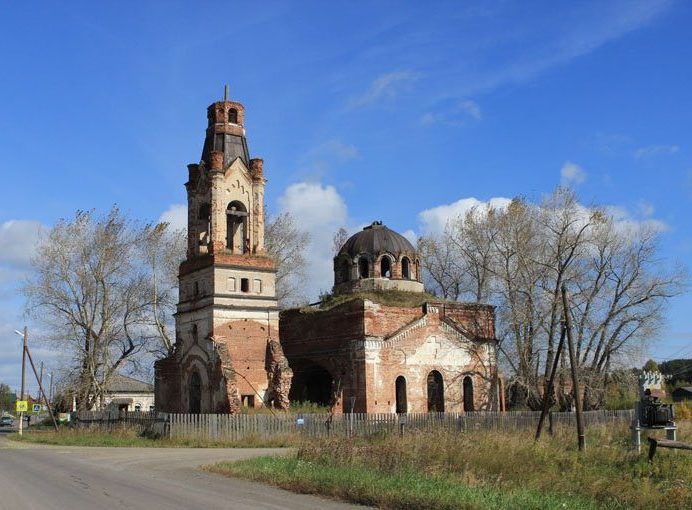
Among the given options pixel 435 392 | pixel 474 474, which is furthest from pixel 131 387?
pixel 474 474

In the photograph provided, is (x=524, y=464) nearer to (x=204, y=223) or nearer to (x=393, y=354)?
(x=393, y=354)

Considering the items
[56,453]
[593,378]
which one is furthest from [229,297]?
[593,378]

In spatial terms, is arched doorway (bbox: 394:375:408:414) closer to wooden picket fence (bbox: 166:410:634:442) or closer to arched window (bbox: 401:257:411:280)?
wooden picket fence (bbox: 166:410:634:442)

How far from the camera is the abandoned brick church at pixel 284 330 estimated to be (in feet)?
113

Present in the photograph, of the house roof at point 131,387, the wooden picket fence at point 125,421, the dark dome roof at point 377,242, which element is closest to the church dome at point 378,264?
the dark dome roof at point 377,242

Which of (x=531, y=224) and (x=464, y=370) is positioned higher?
(x=531, y=224)

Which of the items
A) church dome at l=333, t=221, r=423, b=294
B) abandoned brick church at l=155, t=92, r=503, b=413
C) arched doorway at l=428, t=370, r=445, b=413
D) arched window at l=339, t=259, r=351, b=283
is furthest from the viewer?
arched window at l=339, t=259, r=351, b=283

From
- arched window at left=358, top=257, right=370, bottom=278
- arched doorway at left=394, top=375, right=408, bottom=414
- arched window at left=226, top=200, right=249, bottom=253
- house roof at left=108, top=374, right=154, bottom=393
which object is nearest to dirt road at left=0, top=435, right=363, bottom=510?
arched doorway at left=394, top=375, right=408, bottom=414

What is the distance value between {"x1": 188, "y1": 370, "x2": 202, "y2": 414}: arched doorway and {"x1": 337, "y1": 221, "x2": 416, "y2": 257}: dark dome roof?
1101cm

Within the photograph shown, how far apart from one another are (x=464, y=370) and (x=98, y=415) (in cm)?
1907

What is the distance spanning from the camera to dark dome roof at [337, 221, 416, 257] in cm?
4062

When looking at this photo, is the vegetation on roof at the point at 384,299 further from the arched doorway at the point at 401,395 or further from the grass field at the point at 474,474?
the grass field at the point at 474,474

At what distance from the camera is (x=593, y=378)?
39.2 metres

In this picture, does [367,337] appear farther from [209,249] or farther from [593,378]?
[593,378]
